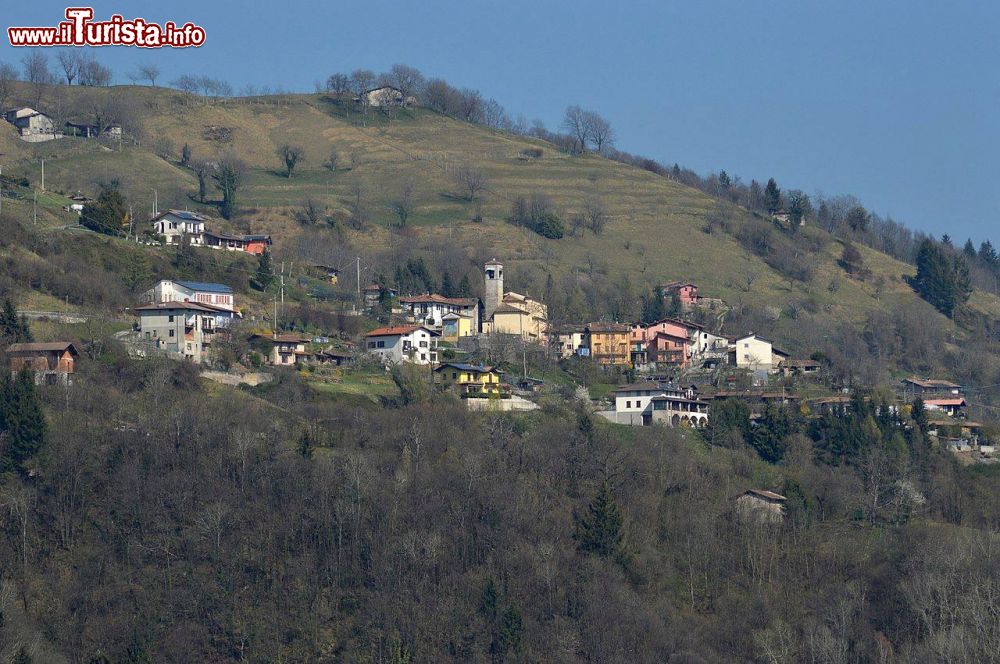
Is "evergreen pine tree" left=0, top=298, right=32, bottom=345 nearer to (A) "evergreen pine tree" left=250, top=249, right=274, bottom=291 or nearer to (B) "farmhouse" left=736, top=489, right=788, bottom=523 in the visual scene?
(A) "evergreen pine tree" left=250, top=249, right=274, bottom=291

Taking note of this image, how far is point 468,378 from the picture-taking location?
67.8 metres

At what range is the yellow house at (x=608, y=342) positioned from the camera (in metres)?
78.5

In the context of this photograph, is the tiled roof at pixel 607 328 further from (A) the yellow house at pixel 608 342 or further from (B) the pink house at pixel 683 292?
(B) the pink house at pixel 683 292

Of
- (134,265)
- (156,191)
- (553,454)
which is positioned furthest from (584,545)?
(156,191)

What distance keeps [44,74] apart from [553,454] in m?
85.3

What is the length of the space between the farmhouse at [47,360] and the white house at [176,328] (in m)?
6.24

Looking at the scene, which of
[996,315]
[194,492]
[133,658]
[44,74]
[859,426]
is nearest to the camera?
[133,658]

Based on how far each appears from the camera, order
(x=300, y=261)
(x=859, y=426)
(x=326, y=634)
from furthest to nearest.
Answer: (x=300, y=261), (x=859, y=426), (x=326, y=634)

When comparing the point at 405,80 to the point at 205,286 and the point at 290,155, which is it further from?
the point at 205,286

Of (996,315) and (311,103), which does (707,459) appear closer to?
(996,315)

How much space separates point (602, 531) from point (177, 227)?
1529 inches

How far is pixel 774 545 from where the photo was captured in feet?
180

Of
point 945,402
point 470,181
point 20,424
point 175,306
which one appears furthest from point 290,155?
point 20,424

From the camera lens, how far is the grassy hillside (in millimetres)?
98500
